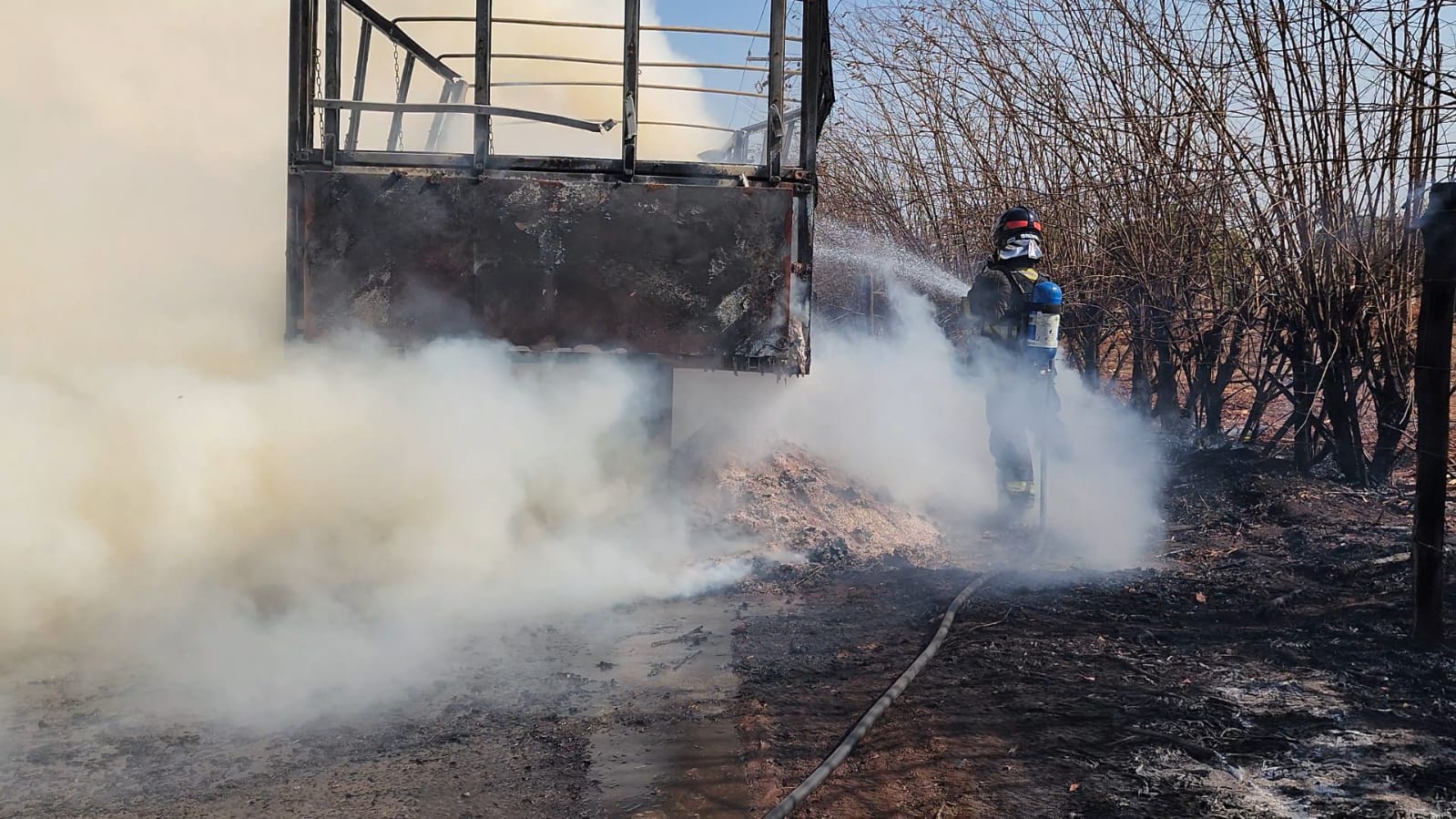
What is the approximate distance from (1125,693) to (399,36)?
6029mm

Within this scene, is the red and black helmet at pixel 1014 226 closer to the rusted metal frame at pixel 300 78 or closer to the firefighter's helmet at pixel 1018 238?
the firefighter's helmet at pixel 1018 238

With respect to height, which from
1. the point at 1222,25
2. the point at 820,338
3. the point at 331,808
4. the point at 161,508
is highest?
the point at 1222,25

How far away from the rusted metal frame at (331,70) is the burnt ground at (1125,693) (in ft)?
9.97

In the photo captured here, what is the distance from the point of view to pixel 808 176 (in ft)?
18.6

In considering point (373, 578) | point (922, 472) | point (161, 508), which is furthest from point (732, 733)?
point (922, 472)

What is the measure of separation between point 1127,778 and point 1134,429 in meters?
6.86

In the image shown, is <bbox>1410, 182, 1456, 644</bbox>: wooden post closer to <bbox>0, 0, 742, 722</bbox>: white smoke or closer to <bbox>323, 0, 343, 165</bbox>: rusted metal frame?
<bbox>0, 0, 742, 722</bbox>: white smoke

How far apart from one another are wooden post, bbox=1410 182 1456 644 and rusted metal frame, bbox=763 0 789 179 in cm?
281

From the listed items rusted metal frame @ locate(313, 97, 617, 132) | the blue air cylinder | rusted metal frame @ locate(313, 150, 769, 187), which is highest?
rusted metal frame @ locate(313, 97, 617, 132)

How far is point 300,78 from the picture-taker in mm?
5473

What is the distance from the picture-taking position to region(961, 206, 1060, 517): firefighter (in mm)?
7129

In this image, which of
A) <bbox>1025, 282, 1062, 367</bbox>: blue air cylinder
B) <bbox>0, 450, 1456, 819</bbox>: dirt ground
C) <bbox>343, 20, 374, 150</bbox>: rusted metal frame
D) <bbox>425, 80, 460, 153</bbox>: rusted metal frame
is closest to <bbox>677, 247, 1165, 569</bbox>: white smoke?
<bbox>1025, 282, 1062, 367</bbox>: blue air cylinder

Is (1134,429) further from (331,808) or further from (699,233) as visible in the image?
(331,808)

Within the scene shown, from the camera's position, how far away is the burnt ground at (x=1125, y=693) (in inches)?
122
